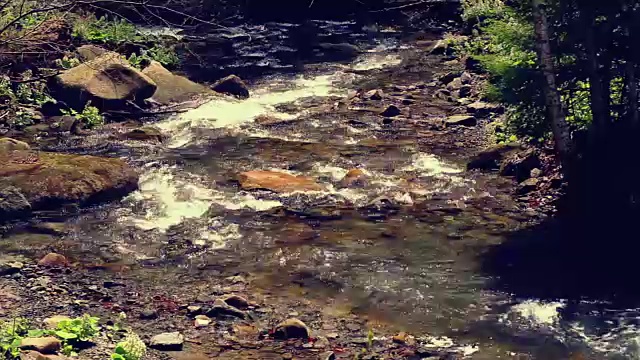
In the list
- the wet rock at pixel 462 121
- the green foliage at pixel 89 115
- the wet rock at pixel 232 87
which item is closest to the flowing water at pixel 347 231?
the wet rock at pixel 462 121

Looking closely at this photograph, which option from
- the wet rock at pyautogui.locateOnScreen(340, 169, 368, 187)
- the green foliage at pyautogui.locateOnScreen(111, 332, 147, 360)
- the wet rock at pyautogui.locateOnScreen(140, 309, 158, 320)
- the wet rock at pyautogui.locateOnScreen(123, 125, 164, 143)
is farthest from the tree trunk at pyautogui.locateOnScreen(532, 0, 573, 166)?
the wet rock at pyautogui.locateOnScreen(123, 125, 164, 143)

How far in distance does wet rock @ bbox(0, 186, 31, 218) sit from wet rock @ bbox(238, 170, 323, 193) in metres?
4.10

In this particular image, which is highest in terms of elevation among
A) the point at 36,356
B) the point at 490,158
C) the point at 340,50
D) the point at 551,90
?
the point at 551,90

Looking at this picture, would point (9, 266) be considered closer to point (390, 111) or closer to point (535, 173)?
point (535, 173)

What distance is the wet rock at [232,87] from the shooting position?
2388 cm

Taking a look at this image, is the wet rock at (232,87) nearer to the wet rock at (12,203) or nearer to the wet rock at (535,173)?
the wet rock at (12,203)

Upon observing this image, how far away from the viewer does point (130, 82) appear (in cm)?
2275

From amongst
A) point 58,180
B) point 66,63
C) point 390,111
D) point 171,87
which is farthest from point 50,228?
point 66,63

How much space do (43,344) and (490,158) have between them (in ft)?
34.8

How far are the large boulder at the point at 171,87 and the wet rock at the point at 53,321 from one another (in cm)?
1213

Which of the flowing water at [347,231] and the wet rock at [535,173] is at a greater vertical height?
the wet rock at [535,173]

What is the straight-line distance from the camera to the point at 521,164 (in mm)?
17234

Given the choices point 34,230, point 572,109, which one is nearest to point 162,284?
point 34,230

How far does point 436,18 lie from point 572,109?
1631 cm
